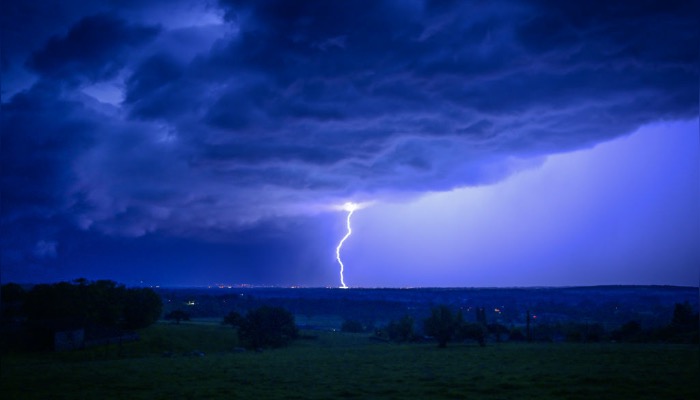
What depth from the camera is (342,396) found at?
87.6ft

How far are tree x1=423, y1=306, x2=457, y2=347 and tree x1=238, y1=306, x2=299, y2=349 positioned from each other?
79.5 ft

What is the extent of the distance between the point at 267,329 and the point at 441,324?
29283 millimetres

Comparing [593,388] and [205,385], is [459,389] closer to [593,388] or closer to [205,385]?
[593,388]

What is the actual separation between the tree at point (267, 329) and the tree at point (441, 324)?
2422 cm

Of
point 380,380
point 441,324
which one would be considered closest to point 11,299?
point 441,324

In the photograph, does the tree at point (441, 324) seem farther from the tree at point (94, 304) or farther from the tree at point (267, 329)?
the tree at point (94, 304)

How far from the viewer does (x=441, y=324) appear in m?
Answer: 78.8

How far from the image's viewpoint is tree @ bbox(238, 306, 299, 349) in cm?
8544

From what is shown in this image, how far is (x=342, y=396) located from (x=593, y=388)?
13.5 metres

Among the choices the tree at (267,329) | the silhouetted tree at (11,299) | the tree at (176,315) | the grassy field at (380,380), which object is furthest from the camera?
the tree at (176,315)

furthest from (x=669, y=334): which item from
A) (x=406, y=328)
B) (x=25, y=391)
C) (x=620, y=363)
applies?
(x=25, y=391)

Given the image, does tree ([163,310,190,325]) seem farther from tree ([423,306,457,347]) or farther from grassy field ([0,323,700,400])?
grassy field ([0,323,700,400])

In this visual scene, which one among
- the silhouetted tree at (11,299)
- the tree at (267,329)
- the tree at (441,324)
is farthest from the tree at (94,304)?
the tree at (441,324)

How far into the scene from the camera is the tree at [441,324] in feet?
236
